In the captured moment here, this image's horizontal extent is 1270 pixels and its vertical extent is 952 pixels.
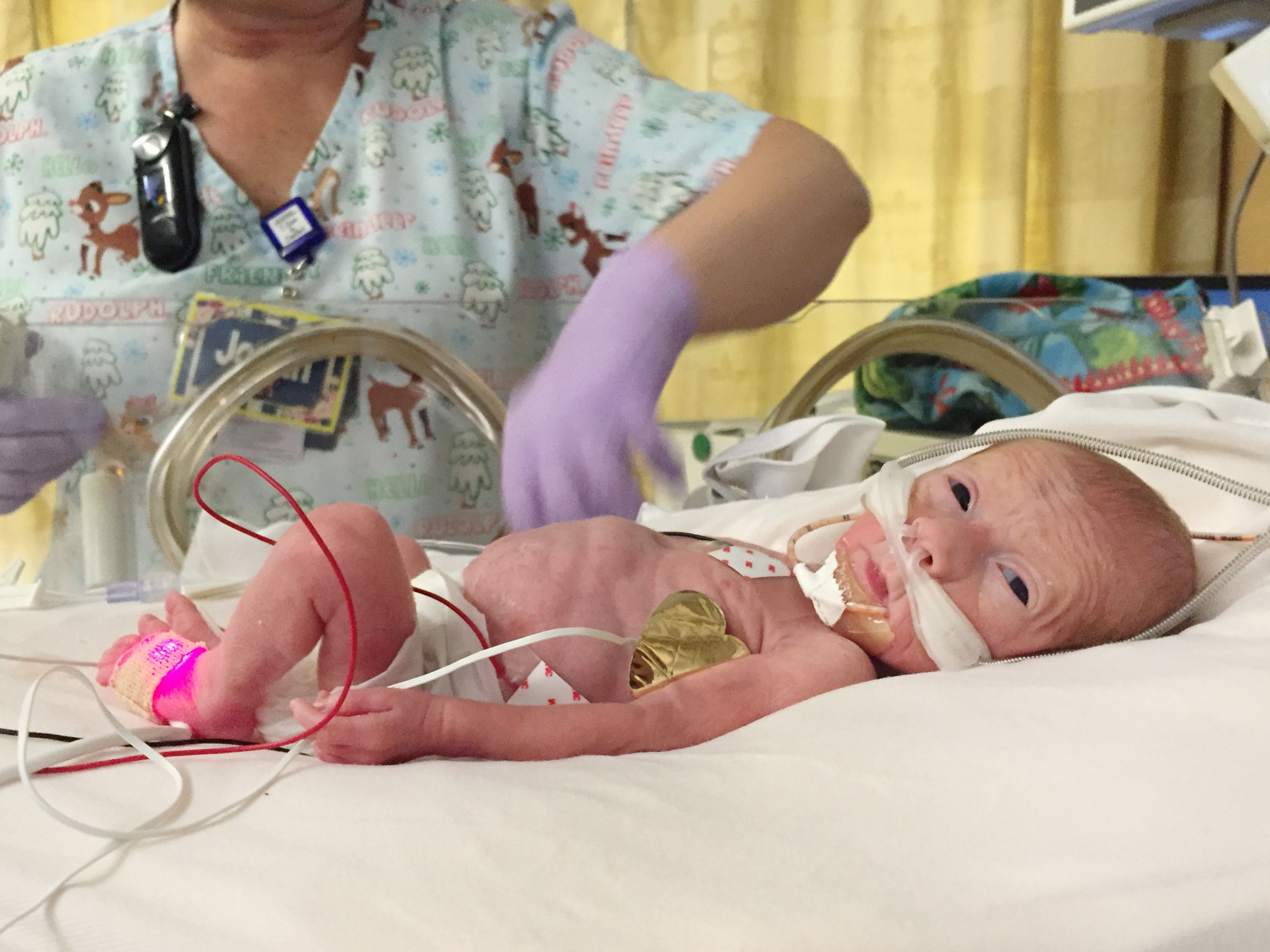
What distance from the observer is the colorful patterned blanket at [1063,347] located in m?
1.15

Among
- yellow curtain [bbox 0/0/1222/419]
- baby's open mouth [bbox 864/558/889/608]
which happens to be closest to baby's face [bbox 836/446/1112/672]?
baby's open mouth [bbox 864/558/889/608]

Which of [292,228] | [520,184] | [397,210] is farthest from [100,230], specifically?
[520,184]

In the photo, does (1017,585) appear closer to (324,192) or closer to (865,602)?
(865,602)

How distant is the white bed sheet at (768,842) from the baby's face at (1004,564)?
Answer: 0.14 metres

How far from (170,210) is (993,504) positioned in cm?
83

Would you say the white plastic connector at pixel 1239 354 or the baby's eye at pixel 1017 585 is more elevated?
the white plastic connector at pixel 1239 354

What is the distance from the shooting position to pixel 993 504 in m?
0.72

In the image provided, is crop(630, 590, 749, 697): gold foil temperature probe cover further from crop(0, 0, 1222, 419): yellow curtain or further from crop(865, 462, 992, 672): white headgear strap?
crop(0, 0, 1222, 419): yellow curtain

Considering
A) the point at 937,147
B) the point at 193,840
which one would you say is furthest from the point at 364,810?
the point at 937,147

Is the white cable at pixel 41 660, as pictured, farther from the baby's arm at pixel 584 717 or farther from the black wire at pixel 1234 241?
the black wire at pixel 1234 241

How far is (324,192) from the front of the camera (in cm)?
103

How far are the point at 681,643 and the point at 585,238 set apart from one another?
581mm

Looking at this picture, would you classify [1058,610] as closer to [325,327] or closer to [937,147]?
[325,327]

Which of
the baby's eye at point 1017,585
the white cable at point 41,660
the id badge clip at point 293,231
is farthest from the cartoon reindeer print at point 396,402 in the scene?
the baby's eye at point 1017,585
